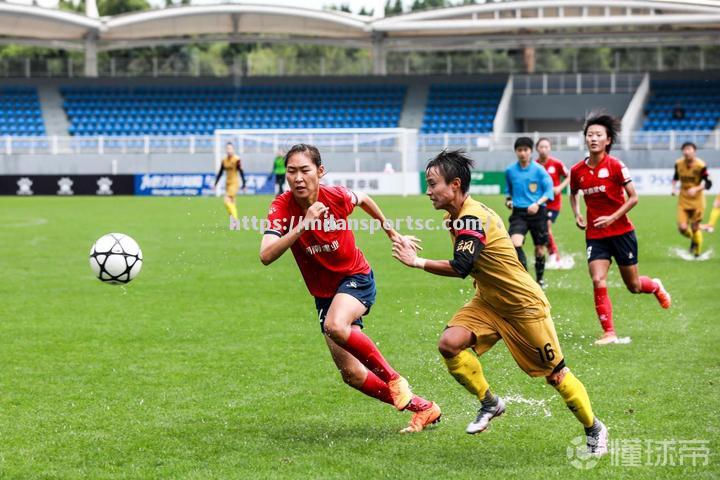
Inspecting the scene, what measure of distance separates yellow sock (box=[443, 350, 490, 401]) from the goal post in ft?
103

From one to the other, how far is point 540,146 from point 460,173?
9867 mm

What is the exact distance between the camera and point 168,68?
50281 mm

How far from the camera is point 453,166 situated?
5844mm

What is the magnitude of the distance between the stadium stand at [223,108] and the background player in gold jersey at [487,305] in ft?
134

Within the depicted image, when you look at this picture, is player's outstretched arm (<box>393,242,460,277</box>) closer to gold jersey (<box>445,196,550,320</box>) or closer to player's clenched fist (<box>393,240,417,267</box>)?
player's clenched fist (<box>393,240,417,267</box>)

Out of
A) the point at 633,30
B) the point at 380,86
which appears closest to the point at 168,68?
the point at 380,86

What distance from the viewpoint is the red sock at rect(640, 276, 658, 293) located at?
1016 centimetres

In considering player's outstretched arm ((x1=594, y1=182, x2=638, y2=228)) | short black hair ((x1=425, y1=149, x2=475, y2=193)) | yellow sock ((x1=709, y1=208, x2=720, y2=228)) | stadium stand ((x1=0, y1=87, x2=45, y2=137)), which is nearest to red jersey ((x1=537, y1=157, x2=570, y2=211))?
yellow sock ((x1=709, y1=208, x2=720, y2=228))

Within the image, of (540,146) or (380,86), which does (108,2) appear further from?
(540,146)

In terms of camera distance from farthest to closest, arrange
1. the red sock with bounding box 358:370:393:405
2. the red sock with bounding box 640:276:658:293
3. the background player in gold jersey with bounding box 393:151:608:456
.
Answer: the red sock with bounding box 640:276:658:293 < the red sock with bounding box 358:370:393:405 < the background player in gold jersey with bounding box 393:151:608:456

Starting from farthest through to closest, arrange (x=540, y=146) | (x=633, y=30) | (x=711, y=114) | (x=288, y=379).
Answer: (x=633, y=30), (x=711, y=114), (x=540, y=146), (x=288, y=379)

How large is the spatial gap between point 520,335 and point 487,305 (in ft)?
0.99

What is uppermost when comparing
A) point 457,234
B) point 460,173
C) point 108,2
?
point 108,2

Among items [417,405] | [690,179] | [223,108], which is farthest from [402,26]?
[417,405]
